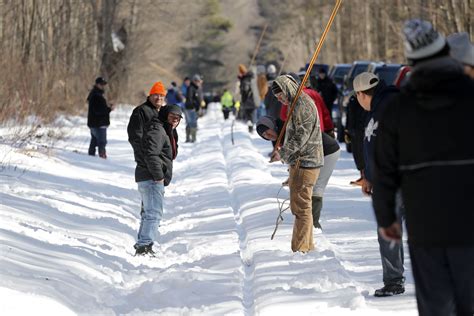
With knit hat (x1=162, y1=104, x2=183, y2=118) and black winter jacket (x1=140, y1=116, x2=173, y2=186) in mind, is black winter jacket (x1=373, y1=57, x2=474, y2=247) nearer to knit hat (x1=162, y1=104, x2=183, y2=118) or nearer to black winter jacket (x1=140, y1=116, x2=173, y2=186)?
black winter jacket (x1=140, y1=116, x2=173, y2=186)

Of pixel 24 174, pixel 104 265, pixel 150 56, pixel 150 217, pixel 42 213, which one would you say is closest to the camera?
pixel 104 265

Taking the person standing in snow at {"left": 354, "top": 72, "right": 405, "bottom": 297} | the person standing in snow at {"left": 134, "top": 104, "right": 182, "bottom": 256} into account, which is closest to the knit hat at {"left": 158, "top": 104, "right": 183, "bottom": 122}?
the person standing in snow at {"left": 134, "top": 104, "right": 182, "bottom": 256}

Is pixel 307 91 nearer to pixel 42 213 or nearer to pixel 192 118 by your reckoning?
pixel 42 213

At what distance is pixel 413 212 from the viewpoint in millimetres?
5930

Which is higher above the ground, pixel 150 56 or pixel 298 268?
pixel 150 56

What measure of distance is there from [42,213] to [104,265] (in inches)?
113

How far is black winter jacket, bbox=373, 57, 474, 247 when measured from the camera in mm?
5758

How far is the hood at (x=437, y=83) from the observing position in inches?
227

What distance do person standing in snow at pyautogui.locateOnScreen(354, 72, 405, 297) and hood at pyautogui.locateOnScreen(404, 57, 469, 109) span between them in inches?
109

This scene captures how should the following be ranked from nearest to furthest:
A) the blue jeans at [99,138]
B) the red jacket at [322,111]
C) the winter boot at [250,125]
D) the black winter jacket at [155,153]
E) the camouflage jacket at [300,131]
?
1. the camouflage jacket at [300,131]
2. the black winter jacket at [155,153]
3. the red jacket at [322,111]
4. the blue jeans at [99,138]
5. the winter boot at [250,125]

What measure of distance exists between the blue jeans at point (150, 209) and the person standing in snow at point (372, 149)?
2.90 meters

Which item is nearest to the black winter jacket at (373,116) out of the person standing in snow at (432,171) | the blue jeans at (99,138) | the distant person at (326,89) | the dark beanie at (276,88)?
the dark beanie at (276,88)

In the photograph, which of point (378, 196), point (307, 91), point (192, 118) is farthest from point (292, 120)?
point (192, 118)

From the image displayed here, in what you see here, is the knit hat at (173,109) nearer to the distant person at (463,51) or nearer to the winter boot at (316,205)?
the winter boot at (316,205)
